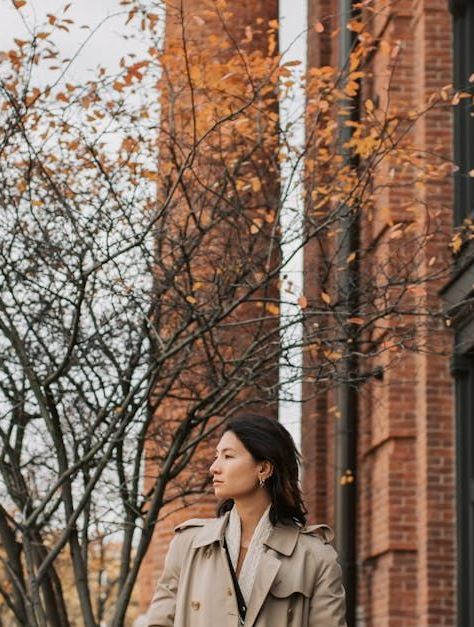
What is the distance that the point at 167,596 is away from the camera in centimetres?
451

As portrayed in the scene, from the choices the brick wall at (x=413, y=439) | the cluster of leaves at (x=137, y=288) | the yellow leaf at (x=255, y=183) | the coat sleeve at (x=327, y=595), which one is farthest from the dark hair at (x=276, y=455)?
the brick wall at (x=413, y=439)

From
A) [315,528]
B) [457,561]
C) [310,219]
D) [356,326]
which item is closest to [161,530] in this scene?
[457,561]

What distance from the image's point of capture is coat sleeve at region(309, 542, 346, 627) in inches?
174

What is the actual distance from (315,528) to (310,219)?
4914mm

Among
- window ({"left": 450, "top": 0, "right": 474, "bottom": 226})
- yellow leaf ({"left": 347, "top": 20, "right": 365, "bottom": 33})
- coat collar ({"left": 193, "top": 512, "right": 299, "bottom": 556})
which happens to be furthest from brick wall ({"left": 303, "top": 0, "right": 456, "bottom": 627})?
coat collar ({"left": 193, "top": 512, "right": 299, "bottom": 556})

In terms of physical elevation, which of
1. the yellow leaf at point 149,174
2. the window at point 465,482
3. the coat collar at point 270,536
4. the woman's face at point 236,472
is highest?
the yellow leaf at point 149,174

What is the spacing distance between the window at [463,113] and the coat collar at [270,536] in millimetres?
7620

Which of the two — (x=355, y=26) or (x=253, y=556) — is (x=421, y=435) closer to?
(x=355, y=26)

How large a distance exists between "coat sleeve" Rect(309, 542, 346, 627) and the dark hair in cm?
15

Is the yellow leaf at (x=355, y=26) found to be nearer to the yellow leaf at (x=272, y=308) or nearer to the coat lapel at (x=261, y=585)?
the yellow leaf at (x=272, y=308)

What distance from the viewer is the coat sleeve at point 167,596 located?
4469 millimetres

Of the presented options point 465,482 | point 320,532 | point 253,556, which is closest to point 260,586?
point 253,556

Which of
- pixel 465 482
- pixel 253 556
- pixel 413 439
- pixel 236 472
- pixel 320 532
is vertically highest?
pixel 413 439

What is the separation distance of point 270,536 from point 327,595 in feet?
0.82
